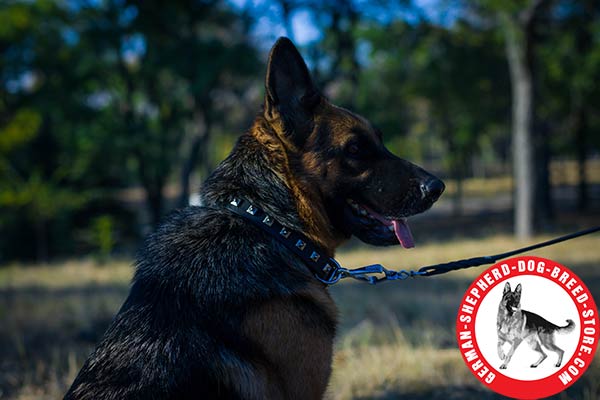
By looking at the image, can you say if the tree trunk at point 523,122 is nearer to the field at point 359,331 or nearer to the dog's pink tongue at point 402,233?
the field at point 359,331

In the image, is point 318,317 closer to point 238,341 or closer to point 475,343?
point 238,341

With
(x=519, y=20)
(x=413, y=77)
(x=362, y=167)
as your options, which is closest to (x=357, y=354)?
(x=362, y=167)

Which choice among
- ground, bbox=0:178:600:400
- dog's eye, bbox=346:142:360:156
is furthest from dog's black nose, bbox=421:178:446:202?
ground, bbox=0:178:600:400

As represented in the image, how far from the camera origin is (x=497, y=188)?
44.5 meters

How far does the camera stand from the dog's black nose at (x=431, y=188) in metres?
2.65

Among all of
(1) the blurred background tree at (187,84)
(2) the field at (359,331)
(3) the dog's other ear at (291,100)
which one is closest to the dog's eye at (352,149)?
(3) the dog's other ear at (291,100)

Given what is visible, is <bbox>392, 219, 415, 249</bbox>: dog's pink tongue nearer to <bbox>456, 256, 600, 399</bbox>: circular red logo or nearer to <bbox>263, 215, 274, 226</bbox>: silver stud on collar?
<bbox>456, 256, 600, 399</bbox>: circular red logo

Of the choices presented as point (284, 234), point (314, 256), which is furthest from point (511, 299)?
point (284, 234)

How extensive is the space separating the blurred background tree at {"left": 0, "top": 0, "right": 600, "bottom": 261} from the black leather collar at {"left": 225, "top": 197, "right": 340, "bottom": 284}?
1304cm

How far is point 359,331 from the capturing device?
613 centimetres

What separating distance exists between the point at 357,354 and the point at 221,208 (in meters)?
3.26

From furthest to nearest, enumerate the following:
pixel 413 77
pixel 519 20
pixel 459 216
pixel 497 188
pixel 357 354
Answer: pixel 497 188, pixel 459 216, pixel 413 77, pixel 519 20, pixel 357 354

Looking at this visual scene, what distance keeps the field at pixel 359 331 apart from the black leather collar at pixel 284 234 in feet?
4.22

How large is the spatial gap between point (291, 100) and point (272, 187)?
479mm
